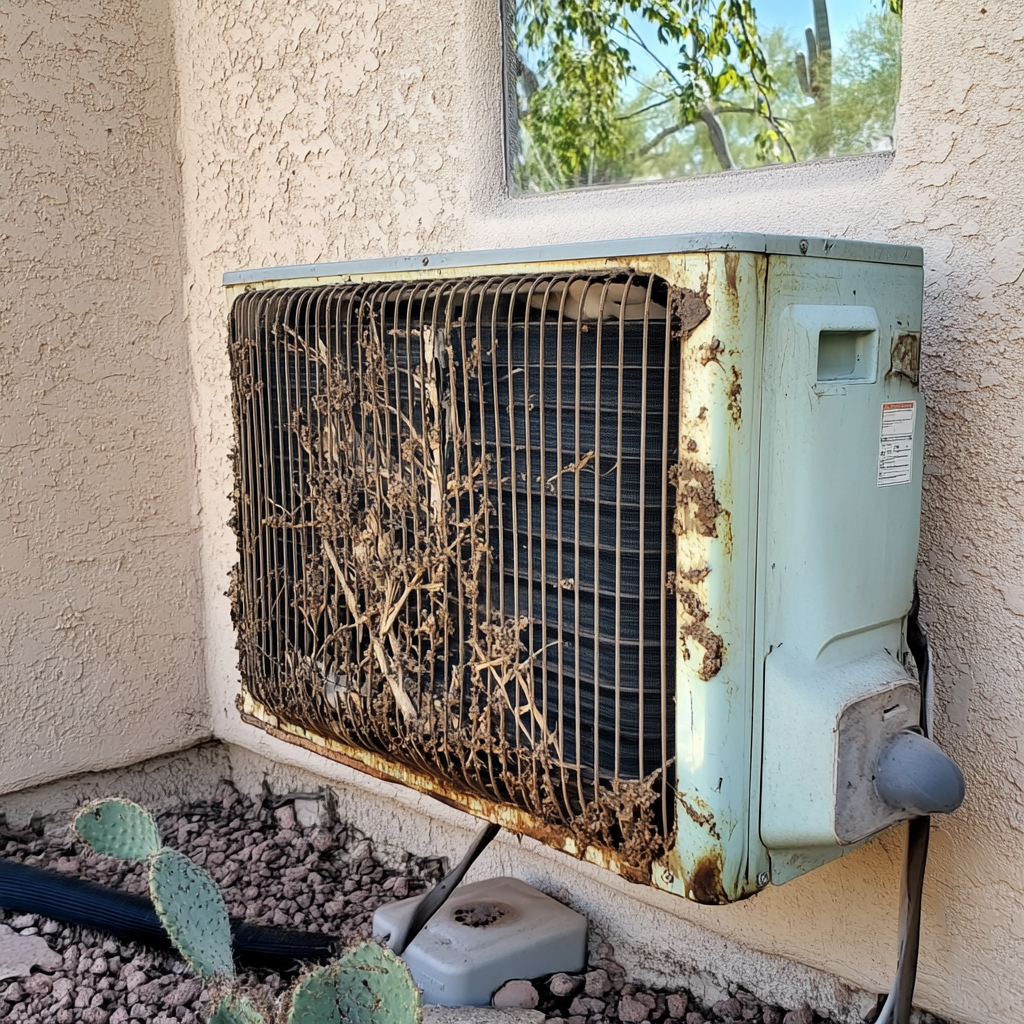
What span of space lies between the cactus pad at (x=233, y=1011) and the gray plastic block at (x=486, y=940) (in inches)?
21.4

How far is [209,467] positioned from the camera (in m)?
2.95

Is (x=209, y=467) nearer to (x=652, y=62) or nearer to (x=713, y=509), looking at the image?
(x=652, y=62)

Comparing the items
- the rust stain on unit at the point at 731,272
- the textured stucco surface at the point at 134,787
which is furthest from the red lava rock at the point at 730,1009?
the textured stucco surface at the point at 134,787

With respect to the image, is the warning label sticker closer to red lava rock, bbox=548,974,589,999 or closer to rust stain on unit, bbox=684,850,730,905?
rust stain on unit, bbox=684,850,730,905

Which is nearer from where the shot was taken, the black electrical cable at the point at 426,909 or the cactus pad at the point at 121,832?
the cactus pad at the point at 121,832

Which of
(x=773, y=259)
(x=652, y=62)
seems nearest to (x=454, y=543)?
(x=773, y=259)

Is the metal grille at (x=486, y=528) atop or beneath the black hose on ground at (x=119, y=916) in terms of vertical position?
atop

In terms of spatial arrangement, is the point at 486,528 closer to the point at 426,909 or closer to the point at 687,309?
the point at 687,309

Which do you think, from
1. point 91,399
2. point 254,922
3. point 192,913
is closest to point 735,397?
point 192,913

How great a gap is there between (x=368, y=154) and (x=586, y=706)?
5.05 feet

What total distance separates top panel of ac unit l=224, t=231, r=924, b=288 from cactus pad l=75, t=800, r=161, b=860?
1.05 metres

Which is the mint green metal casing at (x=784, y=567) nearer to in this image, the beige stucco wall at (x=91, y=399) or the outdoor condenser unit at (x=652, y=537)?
the outdoor condenser unit at (x=652, y=537)

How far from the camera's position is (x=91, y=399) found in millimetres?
2789

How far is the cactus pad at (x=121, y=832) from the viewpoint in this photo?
6.07ft
